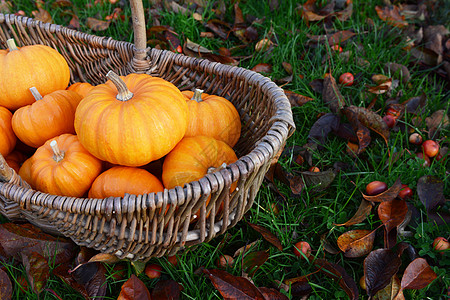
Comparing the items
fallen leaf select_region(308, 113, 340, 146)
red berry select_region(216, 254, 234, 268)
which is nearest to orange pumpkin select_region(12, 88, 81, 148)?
red berry select_region(216, 254, 234, 268)

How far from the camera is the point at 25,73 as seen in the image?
5.70 feet

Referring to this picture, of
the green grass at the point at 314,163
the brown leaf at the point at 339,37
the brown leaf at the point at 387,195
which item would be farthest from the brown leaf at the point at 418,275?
the brown leaf at the point at 339,37

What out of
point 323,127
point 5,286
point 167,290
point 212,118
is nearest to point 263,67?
point 323,127

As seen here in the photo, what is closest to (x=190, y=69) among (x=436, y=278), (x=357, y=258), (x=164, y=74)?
(x=164, y=74)

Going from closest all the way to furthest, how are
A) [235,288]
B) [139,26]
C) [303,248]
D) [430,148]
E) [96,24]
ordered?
[235,288] → [303,248] → [139,26] → [430,148] → [96,24]

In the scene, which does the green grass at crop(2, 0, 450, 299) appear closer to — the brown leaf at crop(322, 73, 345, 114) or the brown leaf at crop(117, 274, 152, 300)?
the brown leaf at crop(322, 73, 345, 114)

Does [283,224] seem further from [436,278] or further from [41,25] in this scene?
[41,25]

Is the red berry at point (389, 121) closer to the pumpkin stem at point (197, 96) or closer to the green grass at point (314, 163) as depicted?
the green grass at point (314, 163)

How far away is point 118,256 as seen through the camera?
1.43m

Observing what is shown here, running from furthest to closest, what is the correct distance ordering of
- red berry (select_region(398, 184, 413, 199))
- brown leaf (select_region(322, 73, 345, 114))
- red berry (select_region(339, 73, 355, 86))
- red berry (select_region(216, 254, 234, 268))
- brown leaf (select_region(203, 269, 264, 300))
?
red berry (select_region(339, 73, 355, 86)), brown leaf (select_region(322, 73, 345, 114)), red berry (select_region(398, 184, 413, 199)), red berry (select_region(216, 254, 234, 268)), brown leaf (select_region(203, 269, 264, 300))

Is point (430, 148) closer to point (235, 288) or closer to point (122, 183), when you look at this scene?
point (235, 288)

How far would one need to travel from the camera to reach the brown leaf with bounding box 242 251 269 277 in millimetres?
1507

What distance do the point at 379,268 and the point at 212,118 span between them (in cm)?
91

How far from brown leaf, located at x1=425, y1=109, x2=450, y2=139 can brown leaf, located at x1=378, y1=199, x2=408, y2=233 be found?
624 millimetres
